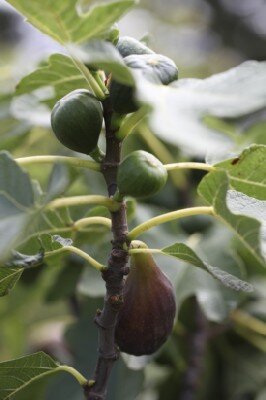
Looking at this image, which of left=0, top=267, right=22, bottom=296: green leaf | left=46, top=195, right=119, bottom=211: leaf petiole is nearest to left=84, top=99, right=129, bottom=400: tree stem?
left=46, top=195, right=119, bottom=211: leaf petiole

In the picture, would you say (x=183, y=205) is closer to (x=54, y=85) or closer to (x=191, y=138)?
(x=54, y=85)

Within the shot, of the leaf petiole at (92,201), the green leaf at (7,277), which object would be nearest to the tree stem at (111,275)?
the leaf petiole at (92,201)

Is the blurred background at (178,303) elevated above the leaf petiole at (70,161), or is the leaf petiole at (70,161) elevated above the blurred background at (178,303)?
the leaf petiole at (70,161)

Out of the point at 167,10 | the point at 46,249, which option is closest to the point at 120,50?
the point at 46,249

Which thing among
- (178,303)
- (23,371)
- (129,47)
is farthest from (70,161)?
(178,303)

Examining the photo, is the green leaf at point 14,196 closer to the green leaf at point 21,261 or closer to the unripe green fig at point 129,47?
the green leaf at point 21,261

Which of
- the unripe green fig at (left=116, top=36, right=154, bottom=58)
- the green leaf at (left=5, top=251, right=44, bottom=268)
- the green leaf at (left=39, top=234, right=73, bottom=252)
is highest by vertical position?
the unripe green fig at (left=116, top=36, right=154, bottom=58)

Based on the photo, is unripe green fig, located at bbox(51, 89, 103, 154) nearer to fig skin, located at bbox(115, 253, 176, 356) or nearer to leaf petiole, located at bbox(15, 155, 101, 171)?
leaf petiole, located at bbox(15, 155, 101, 171)
